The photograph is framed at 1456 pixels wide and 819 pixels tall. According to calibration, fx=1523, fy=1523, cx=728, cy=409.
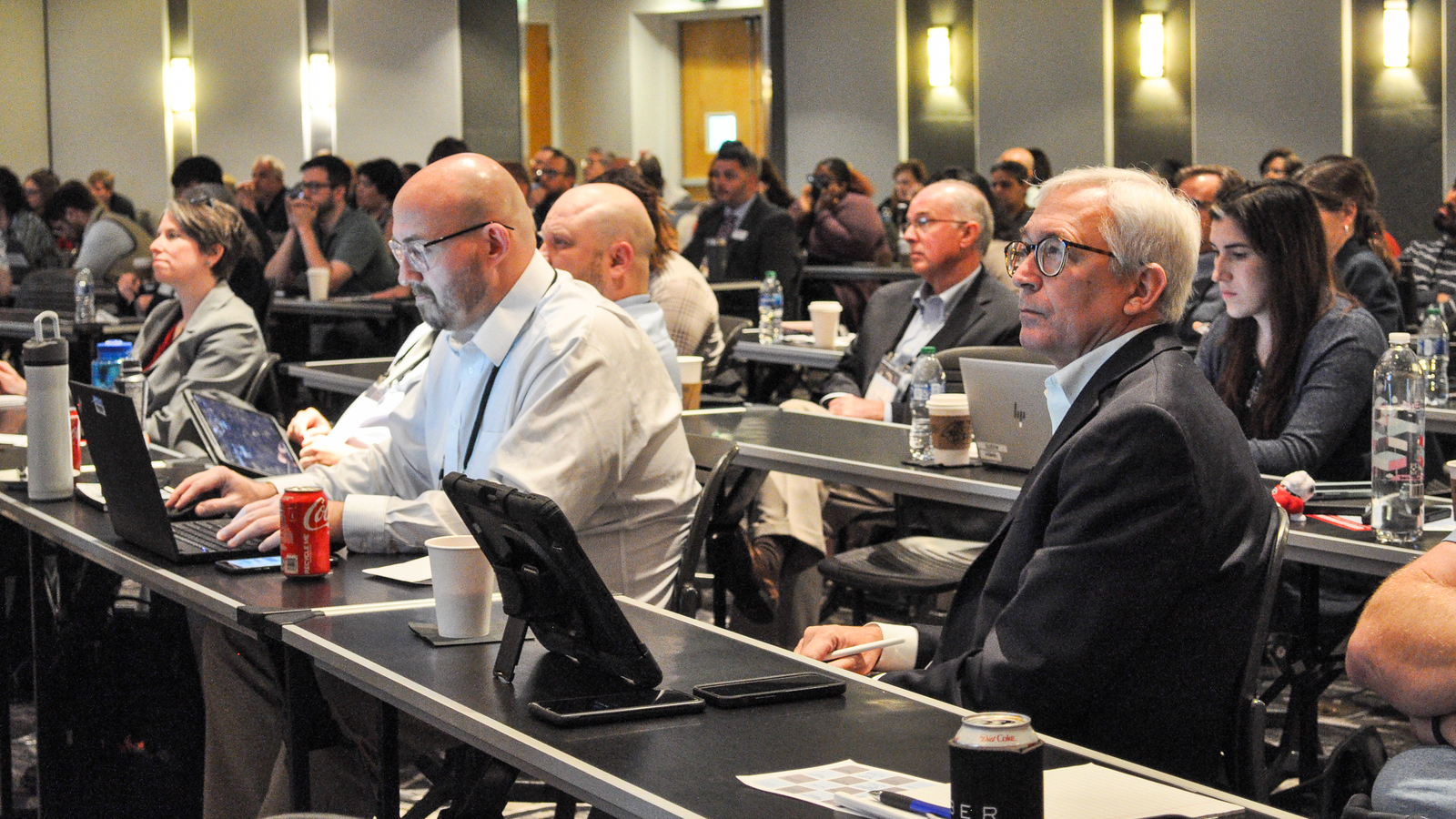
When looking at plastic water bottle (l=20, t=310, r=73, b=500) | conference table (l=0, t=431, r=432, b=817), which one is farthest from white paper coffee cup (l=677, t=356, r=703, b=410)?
plastic water bottle (l=20, t=310, r=73, b=500)

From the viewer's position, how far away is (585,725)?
162cm

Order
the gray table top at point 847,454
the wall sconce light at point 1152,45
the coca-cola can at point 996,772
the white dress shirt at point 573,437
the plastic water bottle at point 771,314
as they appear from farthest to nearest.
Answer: the wall sconce light at point 1152,45
the plastic water bottle at point 771,314
the gray table top at point 847,454
the white dress shirt at point 573,437
the coca-cola can at point 996,772

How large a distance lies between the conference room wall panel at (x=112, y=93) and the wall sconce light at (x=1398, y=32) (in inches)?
403

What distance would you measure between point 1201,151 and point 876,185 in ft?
9.43

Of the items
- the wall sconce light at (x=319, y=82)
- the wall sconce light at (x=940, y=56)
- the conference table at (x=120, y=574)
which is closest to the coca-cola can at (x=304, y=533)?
the conference table at (x=120, y=574)

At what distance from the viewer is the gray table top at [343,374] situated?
16.6 feet

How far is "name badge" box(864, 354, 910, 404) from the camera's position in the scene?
Answer: 443 centimetres

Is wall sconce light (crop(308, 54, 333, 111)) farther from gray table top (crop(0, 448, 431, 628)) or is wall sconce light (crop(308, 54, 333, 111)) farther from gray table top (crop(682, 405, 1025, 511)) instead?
gray table top (crop(0, 448, 431, 628))

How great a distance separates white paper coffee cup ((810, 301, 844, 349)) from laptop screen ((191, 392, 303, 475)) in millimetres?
3020

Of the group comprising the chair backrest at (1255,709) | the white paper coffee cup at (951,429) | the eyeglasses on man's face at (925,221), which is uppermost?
the eyeglasses on man's face at (925,221)

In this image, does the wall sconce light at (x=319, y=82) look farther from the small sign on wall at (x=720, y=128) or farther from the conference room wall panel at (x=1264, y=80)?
the conference room wall panel at (x=1264, y=80)

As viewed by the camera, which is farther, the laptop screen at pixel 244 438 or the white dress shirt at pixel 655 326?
the white dress shirt at pixel 655 326

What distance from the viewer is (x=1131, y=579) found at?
1.76m

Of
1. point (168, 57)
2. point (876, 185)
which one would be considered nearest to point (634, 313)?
point (876, 185)
